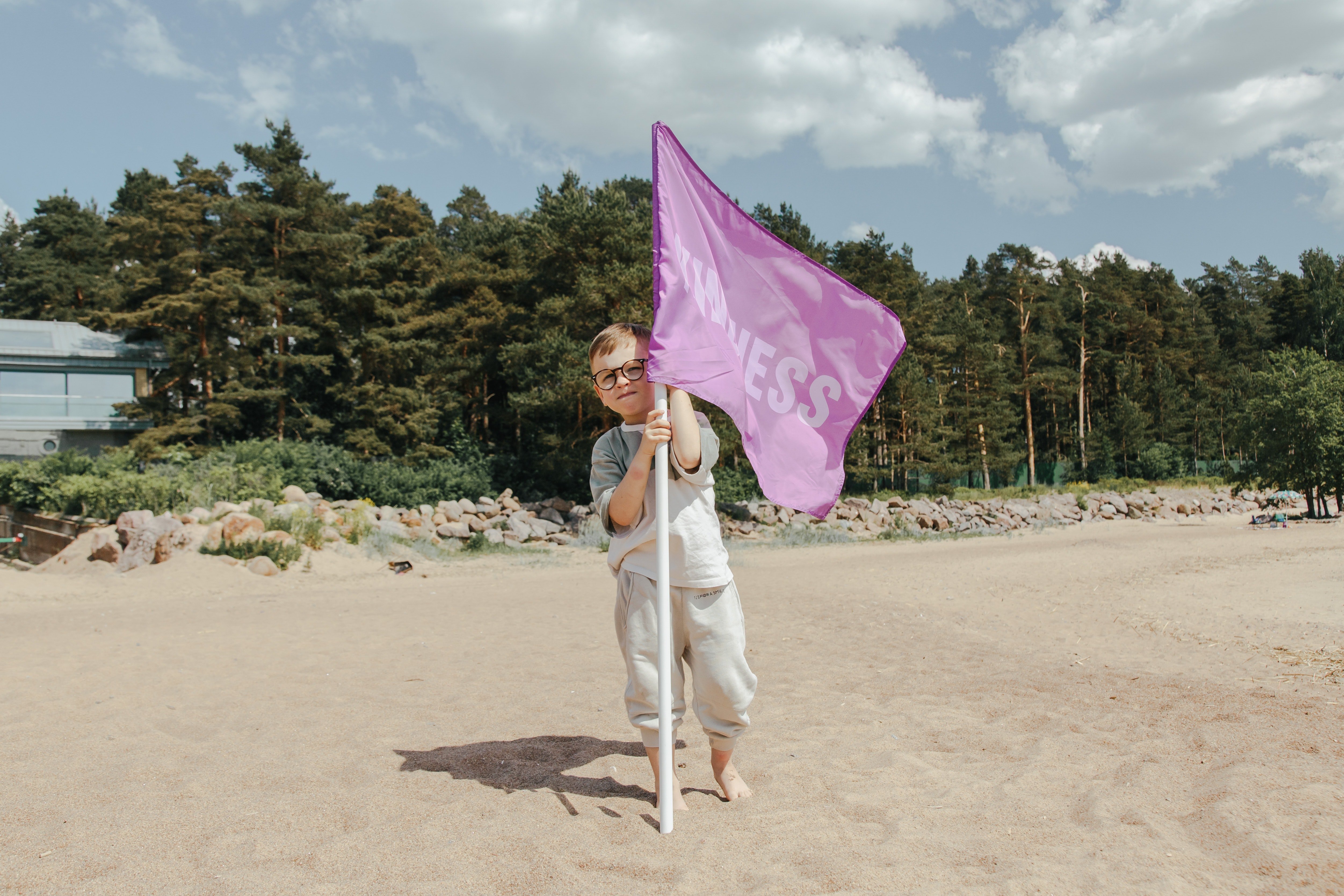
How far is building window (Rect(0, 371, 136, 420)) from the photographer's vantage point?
92.5 feet

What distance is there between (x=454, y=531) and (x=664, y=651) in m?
15.1

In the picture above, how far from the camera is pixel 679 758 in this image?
3.65 m

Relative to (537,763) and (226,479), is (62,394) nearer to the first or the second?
(226,479)

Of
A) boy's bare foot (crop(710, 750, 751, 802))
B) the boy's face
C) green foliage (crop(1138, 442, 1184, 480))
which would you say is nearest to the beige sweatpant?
boy's bare foot (crop(710, 750, 751, 802))

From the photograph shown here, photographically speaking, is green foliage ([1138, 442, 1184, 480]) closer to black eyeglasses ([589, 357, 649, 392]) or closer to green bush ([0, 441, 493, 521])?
green bush ([0, 441, 493, 521])

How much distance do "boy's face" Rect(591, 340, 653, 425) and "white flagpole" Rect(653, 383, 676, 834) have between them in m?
0.26

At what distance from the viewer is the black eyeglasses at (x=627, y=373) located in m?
2.96

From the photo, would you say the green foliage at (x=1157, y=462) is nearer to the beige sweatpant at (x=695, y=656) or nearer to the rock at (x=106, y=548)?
the rock at (x=106, y=548)

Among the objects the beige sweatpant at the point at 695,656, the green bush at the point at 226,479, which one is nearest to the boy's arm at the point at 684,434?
the beige sweatpant at the point at 695,656

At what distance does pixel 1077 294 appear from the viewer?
48.5m

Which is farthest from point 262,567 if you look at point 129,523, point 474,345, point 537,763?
point 474,345

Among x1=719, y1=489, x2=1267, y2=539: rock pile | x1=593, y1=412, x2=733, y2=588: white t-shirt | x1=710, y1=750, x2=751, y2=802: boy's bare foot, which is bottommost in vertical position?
x1=719, y1=489, x2=1267, y2=539: rock pile

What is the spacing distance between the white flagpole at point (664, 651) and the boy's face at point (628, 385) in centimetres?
26

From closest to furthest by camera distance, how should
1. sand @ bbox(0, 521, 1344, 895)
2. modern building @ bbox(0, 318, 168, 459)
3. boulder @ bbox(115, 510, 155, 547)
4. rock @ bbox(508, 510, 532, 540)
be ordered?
1. sand @ bbox(0, 521, 1344, 895)
2. boulder @ bbox(115, 510, 155, 547)
3. rock @ bbox(508, 510, 532, 540)
4. modern building @ bbox(0, 318, 168, 459)
